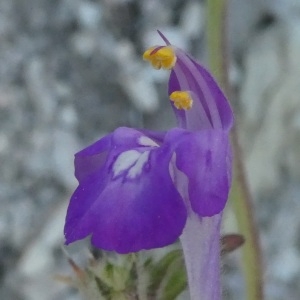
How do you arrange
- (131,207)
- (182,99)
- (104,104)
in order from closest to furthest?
(131,207) < (182,99) < (104,104)

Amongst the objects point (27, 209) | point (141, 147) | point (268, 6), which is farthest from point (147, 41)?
point (141, 147)

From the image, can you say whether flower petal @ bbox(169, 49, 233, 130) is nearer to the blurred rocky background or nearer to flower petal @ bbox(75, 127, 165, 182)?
flower petal @ bbox(75, 127, 165, 182)

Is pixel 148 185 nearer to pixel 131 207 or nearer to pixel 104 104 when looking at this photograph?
pixel 131 207

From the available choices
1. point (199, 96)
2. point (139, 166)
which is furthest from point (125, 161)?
point (199, 96)

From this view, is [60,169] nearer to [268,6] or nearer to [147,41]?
[147,41]

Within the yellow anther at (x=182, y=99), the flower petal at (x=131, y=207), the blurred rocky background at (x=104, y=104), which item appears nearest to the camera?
the flower petal at (x=131, y=207)

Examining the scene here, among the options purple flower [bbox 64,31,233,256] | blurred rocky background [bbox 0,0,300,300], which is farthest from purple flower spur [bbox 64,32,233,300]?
blurred rocky background [bbox 0,0,300,300]

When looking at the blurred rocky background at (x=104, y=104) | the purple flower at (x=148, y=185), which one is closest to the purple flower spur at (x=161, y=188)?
the purple flower at (x=148, y=185)

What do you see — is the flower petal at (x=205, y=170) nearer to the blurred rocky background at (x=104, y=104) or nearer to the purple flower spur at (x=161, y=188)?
the purple flower spur at (x=161, y=188)
